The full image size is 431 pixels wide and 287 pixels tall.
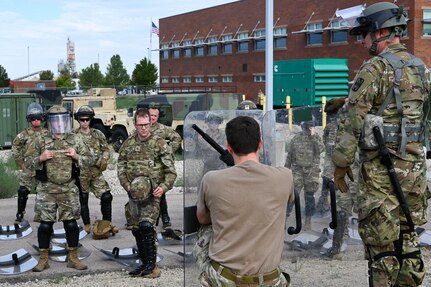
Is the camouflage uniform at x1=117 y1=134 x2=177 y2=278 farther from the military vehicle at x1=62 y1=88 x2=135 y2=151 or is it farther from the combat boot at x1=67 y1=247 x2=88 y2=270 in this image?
the military vehicle at x1=62 y1=88 x2=135 y2=151

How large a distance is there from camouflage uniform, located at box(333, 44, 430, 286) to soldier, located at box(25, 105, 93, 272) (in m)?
3.35

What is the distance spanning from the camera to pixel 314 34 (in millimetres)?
39594

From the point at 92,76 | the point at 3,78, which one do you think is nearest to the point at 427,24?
the point at 92,76

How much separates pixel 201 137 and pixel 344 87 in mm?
21353

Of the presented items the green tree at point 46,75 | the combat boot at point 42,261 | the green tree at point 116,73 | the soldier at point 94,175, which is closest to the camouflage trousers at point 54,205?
the combat boot at point 42,261

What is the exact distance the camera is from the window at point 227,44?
4805cm

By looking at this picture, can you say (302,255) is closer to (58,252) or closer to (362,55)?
(58,252)

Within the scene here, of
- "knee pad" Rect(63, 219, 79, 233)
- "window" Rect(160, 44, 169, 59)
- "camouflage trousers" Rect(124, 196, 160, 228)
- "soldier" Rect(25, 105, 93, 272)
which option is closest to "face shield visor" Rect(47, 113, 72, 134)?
"soldier" Rect(25, 105, 93, 272)

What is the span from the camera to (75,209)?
7.02 meters

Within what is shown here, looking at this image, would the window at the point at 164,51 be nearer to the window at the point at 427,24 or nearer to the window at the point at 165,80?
the window at the point at 165,80

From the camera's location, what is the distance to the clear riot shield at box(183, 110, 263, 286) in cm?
441

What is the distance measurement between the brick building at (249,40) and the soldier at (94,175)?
2184 cm

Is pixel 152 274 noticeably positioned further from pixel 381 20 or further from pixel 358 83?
pixel 381 20

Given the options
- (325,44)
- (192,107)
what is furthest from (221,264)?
(325,44)
